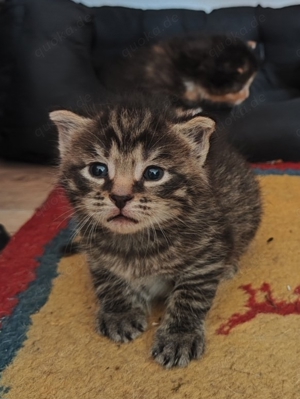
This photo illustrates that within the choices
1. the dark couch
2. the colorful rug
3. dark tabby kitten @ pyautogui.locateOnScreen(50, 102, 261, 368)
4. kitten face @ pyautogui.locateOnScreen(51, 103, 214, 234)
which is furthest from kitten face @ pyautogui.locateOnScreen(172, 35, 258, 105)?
kitten face @ pyautogui.locateOnScreen(51, 103, 214, 234)

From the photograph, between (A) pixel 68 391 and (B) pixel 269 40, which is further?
(B) pixel 269 40

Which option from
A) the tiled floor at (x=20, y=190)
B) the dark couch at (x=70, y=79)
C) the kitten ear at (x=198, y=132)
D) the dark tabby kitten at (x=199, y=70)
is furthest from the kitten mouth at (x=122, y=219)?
the dark tabby kitten at (x=199, y=70)

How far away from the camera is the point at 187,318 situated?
1200 mm

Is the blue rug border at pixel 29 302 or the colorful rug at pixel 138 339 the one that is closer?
the colorful rug at pixel 138 339

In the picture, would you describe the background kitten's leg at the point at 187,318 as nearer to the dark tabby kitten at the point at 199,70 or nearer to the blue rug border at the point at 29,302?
the blue rug border at the point at 29,302

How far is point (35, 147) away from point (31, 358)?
154cm

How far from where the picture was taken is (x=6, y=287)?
4.73ft

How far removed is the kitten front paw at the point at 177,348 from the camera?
1.12 m

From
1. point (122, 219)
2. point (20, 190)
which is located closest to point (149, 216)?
point (122, 219)

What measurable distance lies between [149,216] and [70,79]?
61.4 inches

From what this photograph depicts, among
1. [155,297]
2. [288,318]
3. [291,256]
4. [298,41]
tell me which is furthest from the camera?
[298,41]

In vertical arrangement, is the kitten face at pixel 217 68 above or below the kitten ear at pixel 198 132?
below

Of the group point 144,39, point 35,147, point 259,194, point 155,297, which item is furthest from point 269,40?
point 155,297

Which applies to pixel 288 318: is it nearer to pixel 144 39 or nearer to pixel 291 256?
pixel 291 256
